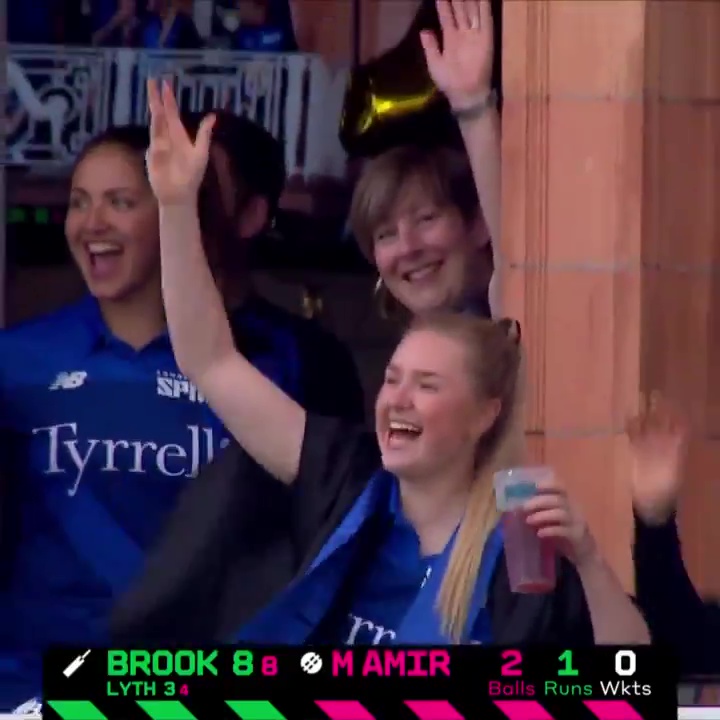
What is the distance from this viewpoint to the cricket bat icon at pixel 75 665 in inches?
170

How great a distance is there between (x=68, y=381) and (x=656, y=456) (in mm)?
1460

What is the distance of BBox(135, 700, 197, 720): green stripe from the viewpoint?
14.1 feet

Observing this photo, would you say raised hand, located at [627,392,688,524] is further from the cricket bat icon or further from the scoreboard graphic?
the cricket bat icon

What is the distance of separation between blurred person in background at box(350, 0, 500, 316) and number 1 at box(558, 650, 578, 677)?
2.79 ft

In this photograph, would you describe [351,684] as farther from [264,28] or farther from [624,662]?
[264,28]

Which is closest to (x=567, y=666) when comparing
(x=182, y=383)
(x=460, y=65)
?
(x=182, y=383)

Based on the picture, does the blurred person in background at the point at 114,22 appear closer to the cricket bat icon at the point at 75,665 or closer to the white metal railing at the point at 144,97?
the white metal railing at the point at 144,97

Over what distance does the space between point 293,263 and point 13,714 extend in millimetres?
1284

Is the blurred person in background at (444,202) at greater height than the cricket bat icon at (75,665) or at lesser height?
greater

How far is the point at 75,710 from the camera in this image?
4305 mm

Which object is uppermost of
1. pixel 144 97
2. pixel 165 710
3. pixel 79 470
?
pixel 144 97

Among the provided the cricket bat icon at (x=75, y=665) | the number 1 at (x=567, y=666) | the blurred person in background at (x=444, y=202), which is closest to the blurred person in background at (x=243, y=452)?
the cricket bat icon at (x=75, y=665)

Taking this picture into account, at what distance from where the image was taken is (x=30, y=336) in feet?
14.6

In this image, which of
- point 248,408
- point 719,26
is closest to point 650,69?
point 719,26
